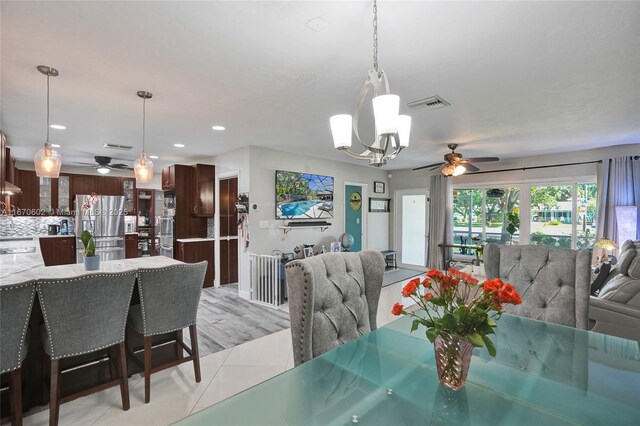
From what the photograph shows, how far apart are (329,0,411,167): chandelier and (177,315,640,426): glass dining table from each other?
109 centimetres

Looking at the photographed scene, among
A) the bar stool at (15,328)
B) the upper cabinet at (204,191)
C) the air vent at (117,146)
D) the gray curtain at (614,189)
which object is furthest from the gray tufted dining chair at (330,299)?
the gray curtain at (614,189)

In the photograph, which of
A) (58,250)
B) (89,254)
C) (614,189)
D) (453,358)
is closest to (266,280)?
(89,254)

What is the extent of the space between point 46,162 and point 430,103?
11.6 feet

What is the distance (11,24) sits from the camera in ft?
5.75

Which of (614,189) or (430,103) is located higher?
(430,103)

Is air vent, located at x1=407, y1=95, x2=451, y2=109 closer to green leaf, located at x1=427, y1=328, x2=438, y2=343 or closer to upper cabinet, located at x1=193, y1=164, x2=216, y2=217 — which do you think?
green leaf, located at x1=427, y1=328, x2=438, y2=343

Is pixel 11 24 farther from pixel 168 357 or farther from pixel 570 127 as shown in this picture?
pixel 570 127

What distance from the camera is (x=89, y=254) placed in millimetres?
2383

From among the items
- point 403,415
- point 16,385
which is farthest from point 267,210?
point 403,415

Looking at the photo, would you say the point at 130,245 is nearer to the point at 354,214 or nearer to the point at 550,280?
the point at 354,214

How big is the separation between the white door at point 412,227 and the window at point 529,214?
0.73 meters

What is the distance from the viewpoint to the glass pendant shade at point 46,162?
8.39ft

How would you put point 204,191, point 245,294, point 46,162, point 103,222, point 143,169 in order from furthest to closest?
point 103,222 < point 204,191 < point 245,294 < point 143,169 < point 46,162

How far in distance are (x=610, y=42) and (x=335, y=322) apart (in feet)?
8.19
